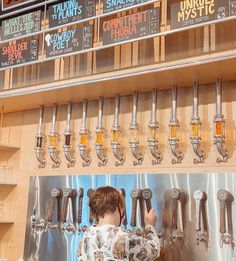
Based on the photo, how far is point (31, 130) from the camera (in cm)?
385

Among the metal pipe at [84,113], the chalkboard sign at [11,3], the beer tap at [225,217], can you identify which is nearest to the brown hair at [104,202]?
the beer tap at [225,217]

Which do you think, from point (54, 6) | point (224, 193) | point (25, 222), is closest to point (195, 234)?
point (224, 193)

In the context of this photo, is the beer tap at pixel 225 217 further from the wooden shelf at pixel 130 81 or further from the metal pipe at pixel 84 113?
the metal pipe at pixel 84 113

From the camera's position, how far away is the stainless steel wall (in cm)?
276

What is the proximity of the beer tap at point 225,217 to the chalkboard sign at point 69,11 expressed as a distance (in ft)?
4.92

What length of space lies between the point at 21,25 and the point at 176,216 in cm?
188

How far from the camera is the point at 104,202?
2.47m

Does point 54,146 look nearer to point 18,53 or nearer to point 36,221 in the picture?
point 36,221

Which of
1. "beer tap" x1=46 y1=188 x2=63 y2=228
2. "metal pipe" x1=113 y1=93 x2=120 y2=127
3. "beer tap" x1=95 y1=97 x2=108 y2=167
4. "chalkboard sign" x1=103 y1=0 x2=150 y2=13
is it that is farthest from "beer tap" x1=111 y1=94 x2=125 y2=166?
"chalkboard sign" x1=103 y1=0 x2=150 y2=13

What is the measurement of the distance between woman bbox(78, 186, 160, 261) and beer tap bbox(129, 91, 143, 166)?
2.15 feet

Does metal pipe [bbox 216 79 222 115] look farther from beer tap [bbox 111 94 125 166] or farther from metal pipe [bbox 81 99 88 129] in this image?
metal pipe [bbox 81 99 88 129]

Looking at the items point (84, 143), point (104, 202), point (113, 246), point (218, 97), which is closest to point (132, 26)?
point (218, 97)

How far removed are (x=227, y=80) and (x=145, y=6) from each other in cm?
75

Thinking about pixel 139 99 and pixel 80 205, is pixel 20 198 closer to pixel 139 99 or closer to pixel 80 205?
pixel 80 205
